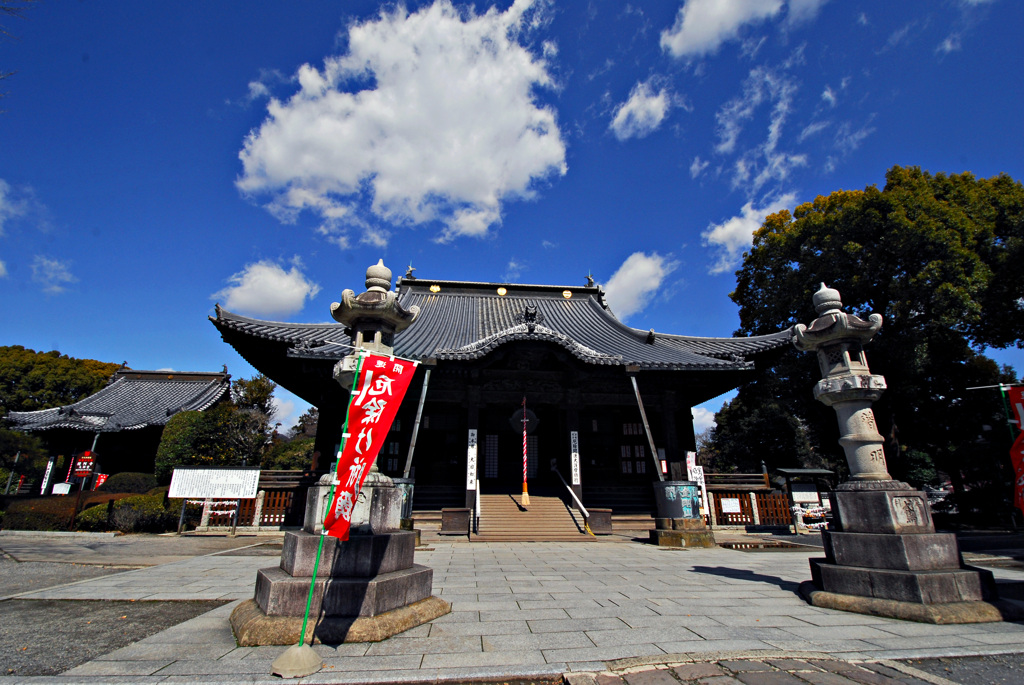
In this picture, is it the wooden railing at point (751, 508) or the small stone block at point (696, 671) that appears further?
the wooden railing at point (751, 508)

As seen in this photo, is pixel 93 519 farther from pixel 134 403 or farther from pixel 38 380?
pixel 38 380

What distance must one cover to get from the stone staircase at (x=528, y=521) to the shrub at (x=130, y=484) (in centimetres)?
1391

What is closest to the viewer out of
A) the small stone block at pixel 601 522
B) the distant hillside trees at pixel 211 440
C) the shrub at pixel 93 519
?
the small stone block at pixel 601 522

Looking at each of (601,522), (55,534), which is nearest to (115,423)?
(55,534)

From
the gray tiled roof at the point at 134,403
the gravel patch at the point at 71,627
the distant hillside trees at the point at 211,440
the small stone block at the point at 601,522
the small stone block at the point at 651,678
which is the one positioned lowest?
the gravel patch at the point at 71,627

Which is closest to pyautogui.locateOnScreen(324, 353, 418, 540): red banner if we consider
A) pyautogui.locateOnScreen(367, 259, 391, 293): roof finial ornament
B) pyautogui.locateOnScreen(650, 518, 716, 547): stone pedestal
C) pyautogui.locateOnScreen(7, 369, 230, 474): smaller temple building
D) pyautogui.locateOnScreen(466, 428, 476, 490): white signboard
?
pyautogui.locateOnScreen(367, 259, 391, 293): roof finial ornament

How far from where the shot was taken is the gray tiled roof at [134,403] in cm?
2103

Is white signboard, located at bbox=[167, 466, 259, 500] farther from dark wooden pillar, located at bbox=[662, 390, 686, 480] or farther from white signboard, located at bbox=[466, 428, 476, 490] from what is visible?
dark wooden pillar, located at bbox=[662, 390, 686, 480]

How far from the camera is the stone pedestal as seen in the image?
1041cm

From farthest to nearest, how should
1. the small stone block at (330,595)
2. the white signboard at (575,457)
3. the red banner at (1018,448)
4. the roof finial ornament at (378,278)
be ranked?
1. the white signboard at (575,457)
2. the red banner at (1018,448)
3. the roof finial ornament at (378,278)
4. the small stone block at (330,595)

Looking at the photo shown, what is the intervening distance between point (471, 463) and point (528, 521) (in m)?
2.32

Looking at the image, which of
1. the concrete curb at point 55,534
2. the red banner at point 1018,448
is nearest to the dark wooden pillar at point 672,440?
the red banner at point 1018,448

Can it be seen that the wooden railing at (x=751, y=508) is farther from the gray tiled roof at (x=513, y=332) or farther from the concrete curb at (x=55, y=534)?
the concrete curb at (x=55, y=534)

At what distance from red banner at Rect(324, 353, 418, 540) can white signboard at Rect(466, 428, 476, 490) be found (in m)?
9.50
